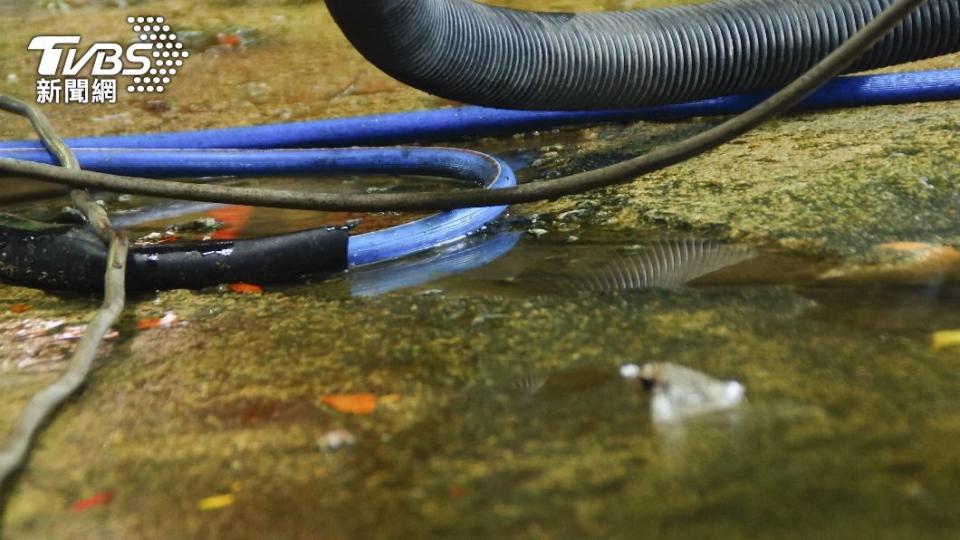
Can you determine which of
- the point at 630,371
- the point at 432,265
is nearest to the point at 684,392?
the point at 630,371

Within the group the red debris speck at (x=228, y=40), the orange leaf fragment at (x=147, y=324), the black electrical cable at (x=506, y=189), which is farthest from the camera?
the red debris speck at (x=228, y=40)

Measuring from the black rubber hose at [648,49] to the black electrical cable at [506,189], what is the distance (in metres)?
0.59

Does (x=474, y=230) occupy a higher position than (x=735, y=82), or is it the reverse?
(x=735, y=82)

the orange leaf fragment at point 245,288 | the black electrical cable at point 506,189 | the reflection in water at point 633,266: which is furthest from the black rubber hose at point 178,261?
the reflection in water at point 633,266

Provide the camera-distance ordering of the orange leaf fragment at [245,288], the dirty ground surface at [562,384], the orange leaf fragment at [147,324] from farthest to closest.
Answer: the orange leaf fragment at [245,288] < the orange leaf fragment at [147,324] < the dirty ground surface at [562,384]

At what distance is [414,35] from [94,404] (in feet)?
3.63

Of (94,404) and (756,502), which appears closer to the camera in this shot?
(756,502)

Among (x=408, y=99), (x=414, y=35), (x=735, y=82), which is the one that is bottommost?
(x=408, y=99)

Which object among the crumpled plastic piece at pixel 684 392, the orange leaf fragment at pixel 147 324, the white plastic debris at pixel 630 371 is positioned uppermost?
the crumpled plastic piece at pixel 684 392

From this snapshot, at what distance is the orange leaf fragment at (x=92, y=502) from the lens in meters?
1.07

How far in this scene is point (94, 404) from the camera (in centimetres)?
133

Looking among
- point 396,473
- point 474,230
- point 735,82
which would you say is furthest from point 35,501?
point 735,82

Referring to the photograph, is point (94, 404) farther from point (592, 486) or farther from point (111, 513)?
point (592, 486)

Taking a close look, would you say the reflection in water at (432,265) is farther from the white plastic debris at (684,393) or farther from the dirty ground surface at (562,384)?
the white plastic debris at (684,393)
